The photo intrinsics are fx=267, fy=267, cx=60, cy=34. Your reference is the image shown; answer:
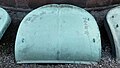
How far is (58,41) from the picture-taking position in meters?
1.94

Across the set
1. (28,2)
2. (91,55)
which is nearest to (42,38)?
(91,55)

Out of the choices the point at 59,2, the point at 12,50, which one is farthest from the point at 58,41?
the point at 59,2

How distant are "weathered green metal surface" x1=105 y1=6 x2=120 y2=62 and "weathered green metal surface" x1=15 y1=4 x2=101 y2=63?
14 centimetres

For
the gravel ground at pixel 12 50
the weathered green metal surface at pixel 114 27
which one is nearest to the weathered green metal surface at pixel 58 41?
the gravel ground at pixel 12 50

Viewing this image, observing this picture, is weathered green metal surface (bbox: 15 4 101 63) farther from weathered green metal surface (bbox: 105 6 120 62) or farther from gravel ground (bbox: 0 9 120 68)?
weathered green metal surface (bbox: 105 6 120 62)

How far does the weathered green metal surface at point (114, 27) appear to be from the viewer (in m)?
2.02

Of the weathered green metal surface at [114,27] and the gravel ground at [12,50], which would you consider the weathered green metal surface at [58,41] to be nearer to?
the gravel ground at [12,50]

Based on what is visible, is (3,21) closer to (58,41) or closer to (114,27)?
(58,41)

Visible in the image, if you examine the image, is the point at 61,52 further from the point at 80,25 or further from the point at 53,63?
the point at 80,25

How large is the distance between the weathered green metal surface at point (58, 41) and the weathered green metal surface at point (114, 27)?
0.45 feet

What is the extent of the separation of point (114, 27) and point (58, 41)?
508 millimetres

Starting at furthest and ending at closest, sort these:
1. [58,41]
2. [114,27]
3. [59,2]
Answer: [59,2], [114,27], [58,41]

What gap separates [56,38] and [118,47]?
0.47 m

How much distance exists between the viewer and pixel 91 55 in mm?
1940
